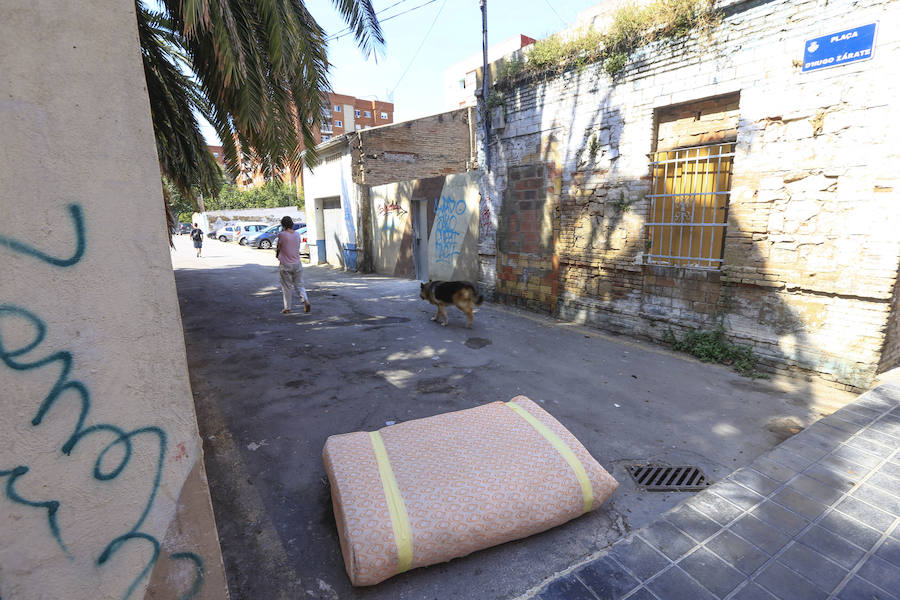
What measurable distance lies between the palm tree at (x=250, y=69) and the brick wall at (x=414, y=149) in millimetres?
7070

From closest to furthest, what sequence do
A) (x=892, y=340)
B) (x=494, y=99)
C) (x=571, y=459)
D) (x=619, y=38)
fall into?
(x=571, y=459)
(x=892, y=340)
(x=619, y=38)
(x=494, y=99)

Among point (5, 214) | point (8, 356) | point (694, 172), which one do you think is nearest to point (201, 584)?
point (8, 356)

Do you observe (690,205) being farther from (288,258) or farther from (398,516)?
(288,258)

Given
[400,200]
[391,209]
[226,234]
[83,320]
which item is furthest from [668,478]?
[226,234]

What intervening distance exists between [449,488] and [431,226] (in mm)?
9465

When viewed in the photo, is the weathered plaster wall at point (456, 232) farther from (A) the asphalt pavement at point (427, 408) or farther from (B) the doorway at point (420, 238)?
(A) the asphalt pavement at point (427, 408)

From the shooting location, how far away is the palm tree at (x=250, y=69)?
4246 mm

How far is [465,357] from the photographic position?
566cm

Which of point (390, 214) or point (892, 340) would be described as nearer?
point (892, 340)

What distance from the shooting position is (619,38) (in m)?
5.95

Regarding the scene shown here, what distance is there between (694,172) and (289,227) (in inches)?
256

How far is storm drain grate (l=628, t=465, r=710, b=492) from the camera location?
9.64 feet

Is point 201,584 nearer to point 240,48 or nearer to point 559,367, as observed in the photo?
point 559,367

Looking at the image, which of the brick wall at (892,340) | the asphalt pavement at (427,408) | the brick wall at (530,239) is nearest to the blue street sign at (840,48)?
the brick wall at (892,340)
